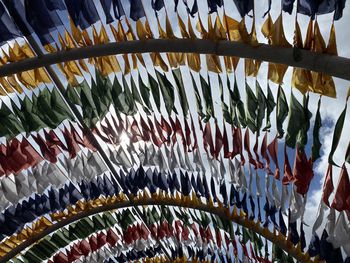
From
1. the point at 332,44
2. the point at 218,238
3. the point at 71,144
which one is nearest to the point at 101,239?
the point at 218,238

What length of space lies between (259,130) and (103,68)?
16.0 ft

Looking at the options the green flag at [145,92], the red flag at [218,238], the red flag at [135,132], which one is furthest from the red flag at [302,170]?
the red flag at [218,238]

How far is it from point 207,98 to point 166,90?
4.07 ft

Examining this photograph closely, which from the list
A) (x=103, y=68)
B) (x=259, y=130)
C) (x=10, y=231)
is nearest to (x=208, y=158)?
(x=259, y=130)

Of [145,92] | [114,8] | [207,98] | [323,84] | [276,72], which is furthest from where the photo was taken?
[145,92]

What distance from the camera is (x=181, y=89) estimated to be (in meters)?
12.7

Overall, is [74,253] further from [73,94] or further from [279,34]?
[279,34]

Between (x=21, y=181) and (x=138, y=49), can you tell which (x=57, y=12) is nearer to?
(x=138, y=49)

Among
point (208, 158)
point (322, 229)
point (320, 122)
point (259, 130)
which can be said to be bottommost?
point (322, 229)

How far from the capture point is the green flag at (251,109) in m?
11.6

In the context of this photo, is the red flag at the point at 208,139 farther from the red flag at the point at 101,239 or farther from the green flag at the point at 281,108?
the red flag at the point at 101,239

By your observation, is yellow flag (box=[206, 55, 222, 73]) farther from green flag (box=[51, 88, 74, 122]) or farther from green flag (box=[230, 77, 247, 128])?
A: green flag (box=[51, 88, 74, 122])

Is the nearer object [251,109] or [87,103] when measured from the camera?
[251,109]

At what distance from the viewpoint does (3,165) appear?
643 inches
